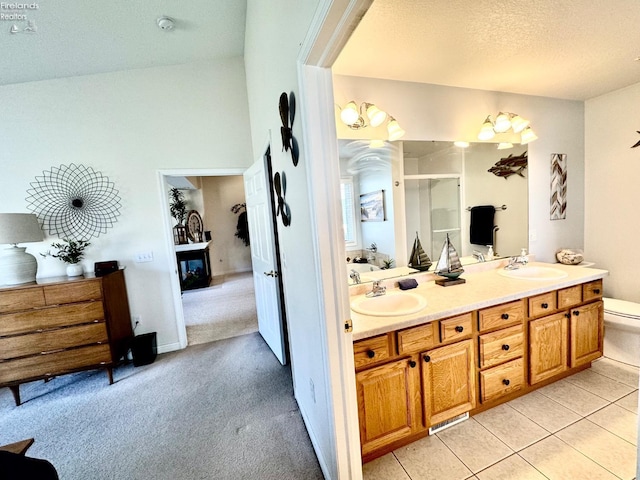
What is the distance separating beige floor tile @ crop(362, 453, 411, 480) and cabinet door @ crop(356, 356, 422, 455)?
0.15m

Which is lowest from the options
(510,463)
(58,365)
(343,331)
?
(510,463)

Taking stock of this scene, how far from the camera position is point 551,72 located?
82.0 inches

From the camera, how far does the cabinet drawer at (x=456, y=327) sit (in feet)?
5.04

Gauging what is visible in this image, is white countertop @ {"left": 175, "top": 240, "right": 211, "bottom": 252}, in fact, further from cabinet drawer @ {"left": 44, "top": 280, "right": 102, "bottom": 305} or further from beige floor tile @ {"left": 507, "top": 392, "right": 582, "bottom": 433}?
beige floor tile @ {"left": 507, "top": 392, "right": 582, "bottom": 433}

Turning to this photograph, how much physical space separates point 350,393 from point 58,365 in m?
2.69

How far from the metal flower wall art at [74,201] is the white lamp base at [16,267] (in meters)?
0.39

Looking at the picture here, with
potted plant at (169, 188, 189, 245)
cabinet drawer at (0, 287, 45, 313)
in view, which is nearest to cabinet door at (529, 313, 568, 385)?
cabinet drawer at (0, 287, 45, 313)

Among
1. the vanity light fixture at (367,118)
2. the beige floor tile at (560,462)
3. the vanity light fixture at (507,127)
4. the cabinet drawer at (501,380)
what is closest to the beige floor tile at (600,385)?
the cabinet drawer at (501,380)

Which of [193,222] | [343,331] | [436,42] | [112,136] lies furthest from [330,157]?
[193,222]

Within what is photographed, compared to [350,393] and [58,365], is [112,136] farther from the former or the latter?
[350,393]

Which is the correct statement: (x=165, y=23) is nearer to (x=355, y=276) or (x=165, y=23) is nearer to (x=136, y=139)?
(x=136, y=139)

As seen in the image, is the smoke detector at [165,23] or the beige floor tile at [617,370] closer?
the beige floor tile at [617,370]

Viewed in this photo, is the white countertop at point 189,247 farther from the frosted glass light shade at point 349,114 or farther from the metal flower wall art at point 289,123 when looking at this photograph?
the metal flower wall art at point 289,123

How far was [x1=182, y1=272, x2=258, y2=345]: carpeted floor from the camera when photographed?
3387 millimetres
